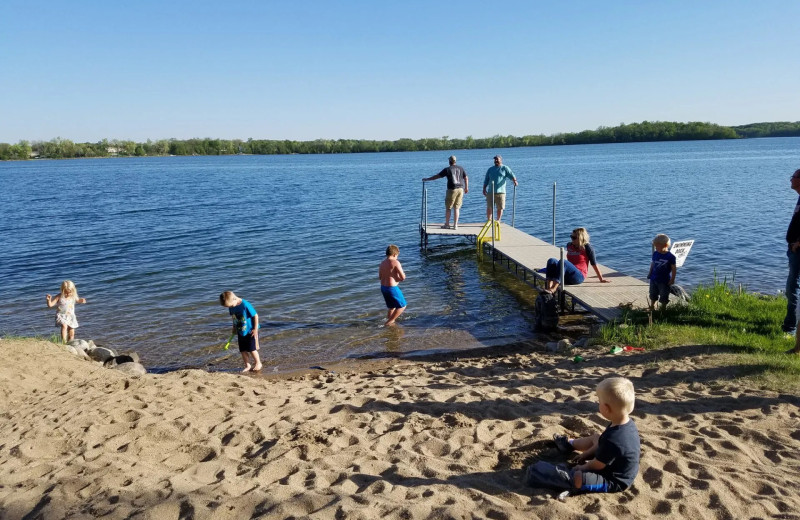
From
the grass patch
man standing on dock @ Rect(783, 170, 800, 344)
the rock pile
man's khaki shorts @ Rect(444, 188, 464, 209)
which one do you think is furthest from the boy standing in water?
man's khaki shorts @ Rect(444, 188, 464, 209)

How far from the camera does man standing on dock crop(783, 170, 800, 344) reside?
7.28 meters

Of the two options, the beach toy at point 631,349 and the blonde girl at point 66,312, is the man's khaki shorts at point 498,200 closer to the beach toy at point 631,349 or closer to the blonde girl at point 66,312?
the beach toy at point 631,349

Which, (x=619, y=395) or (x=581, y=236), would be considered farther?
(x=581, y=236)

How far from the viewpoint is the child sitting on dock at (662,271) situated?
29.4 ft

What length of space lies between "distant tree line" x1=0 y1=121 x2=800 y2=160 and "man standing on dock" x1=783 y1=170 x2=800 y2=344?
14154 cm

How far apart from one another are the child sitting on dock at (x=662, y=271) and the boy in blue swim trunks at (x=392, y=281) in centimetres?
425

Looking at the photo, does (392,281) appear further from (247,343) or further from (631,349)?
(631,349)

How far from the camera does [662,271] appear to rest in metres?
8.98

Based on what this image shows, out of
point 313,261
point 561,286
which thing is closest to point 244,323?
point 561,286

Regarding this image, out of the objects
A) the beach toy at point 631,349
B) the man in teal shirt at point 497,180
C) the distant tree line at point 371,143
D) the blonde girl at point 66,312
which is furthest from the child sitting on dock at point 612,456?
the distant tree line at point 371,143

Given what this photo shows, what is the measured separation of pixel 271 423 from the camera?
6.05m

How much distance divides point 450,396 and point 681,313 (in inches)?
178

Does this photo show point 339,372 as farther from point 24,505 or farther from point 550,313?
point 24,505

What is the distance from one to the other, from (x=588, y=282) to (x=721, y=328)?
3.45 m
